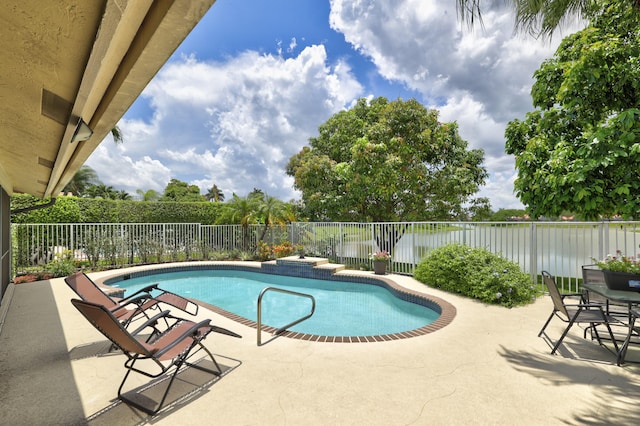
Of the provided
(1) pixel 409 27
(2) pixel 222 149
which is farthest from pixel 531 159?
(2) pixel 222 149

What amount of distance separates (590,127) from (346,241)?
8.13 meters

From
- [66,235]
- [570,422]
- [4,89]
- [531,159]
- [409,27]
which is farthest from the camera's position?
[66,235]

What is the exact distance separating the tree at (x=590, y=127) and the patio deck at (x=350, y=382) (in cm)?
309

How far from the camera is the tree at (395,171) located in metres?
13.0

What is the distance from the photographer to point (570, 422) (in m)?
2.51

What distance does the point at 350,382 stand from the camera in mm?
3154

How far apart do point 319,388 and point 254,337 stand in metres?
1.69

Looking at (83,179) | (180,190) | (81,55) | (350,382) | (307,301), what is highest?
(83,179)

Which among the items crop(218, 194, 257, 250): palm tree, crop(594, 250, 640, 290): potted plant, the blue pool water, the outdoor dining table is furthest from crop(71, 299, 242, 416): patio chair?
crop(218, 194, 257, 250): palm tree

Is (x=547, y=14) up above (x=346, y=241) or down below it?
above

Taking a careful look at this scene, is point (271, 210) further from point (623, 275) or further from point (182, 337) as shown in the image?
point (623, 275)

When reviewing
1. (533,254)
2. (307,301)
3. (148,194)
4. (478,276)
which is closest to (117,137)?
(148,194)

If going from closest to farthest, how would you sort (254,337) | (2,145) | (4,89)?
1. (4,89)
2. (2,145)
3. (254,337)

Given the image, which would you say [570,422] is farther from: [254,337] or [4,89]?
[4,89]
